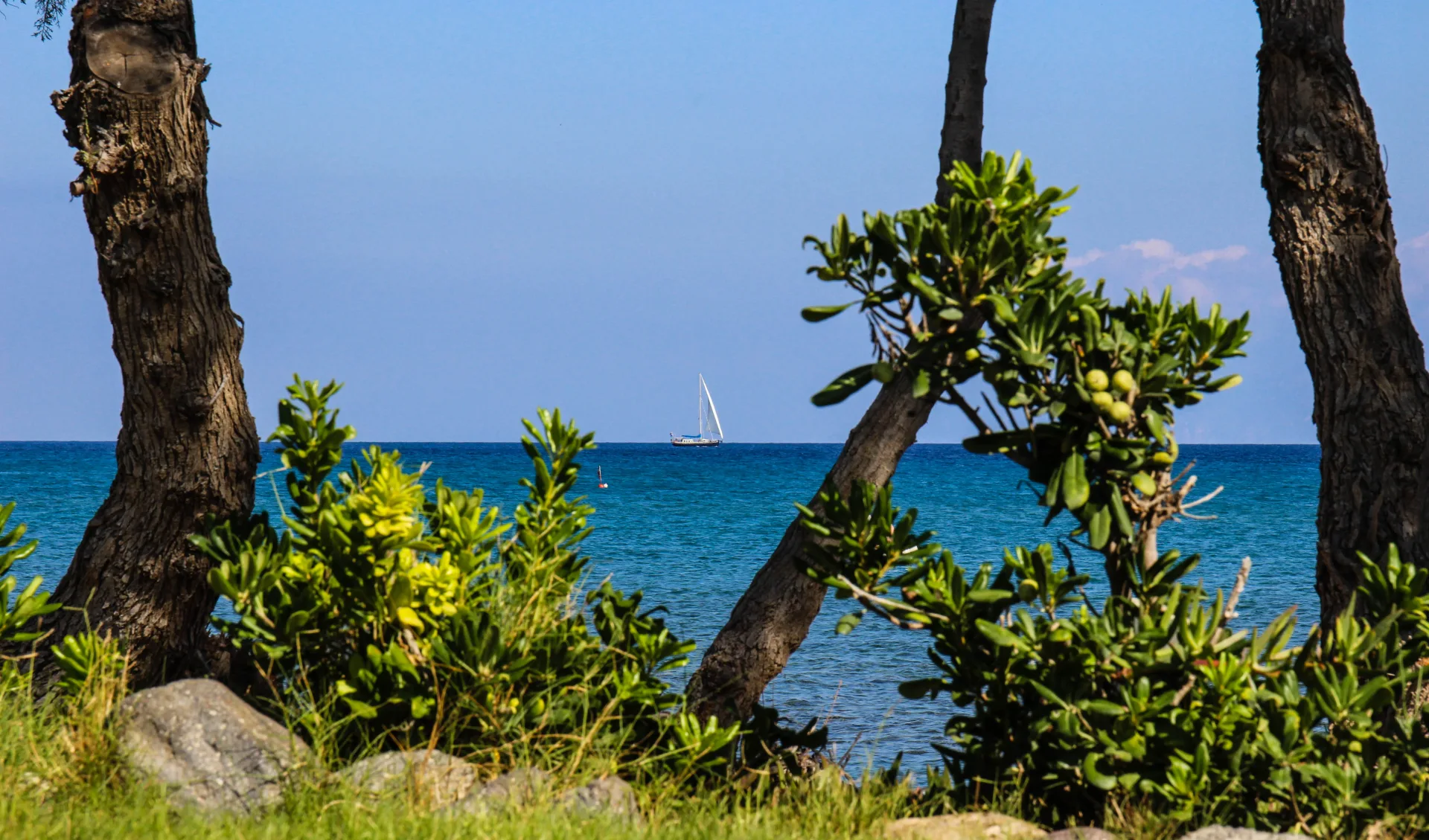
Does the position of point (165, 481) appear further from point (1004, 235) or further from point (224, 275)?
point (1004, 235)

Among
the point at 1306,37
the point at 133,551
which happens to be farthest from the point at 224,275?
the point at 1306,37

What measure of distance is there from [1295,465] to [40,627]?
6234cm

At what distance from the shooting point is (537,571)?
3.60m

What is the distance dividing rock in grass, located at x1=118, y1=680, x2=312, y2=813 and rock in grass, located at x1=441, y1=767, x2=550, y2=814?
1.70ft

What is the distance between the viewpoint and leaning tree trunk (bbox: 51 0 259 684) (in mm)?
4141

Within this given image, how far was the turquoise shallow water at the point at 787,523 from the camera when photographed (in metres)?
8.53

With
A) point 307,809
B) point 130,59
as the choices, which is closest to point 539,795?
point 307,809

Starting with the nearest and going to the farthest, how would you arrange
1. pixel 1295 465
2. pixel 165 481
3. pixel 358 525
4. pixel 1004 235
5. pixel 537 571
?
pixel 1004 235 → pixel 358 525 → pixel 537 571 → pixel 165 481 → pixel 1295 465

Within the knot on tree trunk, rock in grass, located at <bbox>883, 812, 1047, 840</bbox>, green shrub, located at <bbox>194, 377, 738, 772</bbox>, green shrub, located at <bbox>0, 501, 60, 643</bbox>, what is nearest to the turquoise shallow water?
green shrub, located at <bbox>194, 377, 738, 772</bbox>

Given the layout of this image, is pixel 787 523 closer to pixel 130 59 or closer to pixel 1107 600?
pixel 130 59

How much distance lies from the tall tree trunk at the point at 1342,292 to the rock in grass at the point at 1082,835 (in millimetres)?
1784

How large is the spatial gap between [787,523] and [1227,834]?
76.4 ft

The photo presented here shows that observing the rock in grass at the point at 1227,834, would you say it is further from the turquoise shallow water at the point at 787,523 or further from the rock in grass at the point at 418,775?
the rock in grass at the point at 418,775

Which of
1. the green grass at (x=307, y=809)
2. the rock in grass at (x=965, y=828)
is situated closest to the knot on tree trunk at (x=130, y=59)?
the green grass at (x=307, y=809)
